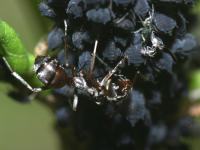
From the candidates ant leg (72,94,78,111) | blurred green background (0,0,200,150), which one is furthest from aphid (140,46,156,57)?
blurred green background (0,0,200,150)

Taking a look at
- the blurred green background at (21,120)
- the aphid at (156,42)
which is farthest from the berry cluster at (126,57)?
the blurred green background at (21,120)

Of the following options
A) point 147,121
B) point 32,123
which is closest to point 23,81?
point 147,121

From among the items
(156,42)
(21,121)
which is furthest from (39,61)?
(21,121)

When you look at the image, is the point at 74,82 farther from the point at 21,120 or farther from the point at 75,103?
the point at 21,120

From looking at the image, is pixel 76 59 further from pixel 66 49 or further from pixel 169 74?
pixel 169 74

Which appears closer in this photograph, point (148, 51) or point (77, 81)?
point (148, 51)
